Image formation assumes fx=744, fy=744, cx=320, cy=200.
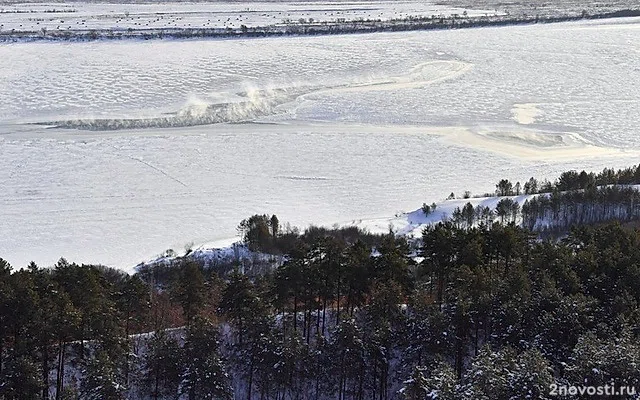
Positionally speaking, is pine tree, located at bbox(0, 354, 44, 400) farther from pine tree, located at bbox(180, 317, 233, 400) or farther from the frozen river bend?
the frozen river bend

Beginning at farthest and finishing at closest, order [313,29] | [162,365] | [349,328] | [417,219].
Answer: [313,29]
[417,219]
[349,328]
[162,365]

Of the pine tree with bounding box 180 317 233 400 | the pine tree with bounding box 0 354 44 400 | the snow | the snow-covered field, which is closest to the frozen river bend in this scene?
the snow

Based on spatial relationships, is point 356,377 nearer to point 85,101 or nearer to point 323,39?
point 85,101

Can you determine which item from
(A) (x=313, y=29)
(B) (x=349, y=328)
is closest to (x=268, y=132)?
(B) (x=349, y=328)

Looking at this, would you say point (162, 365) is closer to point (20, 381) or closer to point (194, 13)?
point (20, 381)

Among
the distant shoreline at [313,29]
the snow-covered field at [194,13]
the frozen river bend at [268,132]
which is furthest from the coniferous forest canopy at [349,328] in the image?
the snow-covered field at [194,13]

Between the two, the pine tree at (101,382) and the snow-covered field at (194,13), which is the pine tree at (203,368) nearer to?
the pine tree at (101,382)
